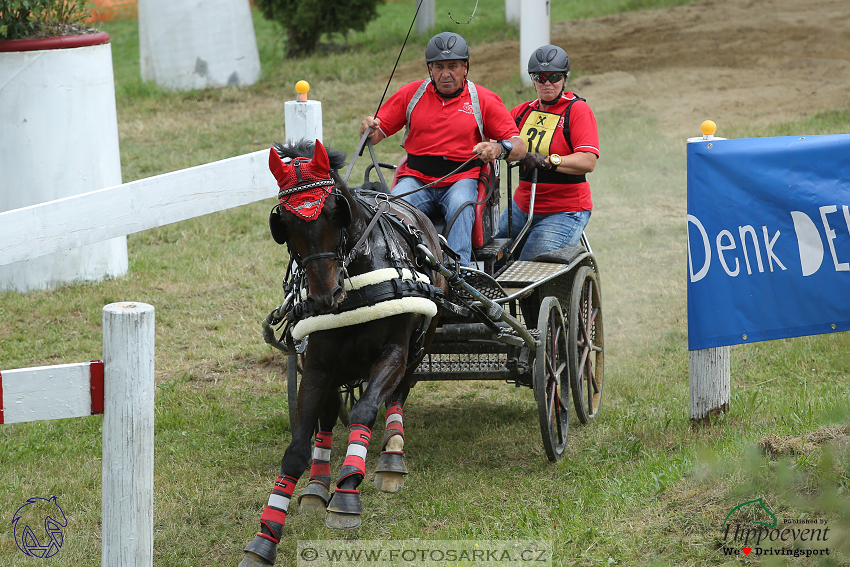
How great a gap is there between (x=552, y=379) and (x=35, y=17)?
5.76m

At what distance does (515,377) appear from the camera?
5074 millimetres

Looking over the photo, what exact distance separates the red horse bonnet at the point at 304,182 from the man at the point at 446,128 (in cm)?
188

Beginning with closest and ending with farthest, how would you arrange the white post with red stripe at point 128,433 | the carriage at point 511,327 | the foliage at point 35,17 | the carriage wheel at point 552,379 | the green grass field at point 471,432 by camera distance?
1. the white post with red stripe at point 128,433
2. the green grass field at point 471,432
3. the carriage at point 511,327
4. the carriage wheel at point 552,379
5. the foliage at point 35,17

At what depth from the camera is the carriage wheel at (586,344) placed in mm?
5465

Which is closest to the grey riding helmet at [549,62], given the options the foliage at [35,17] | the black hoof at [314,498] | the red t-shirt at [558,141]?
the red t-shirt at [558,141]

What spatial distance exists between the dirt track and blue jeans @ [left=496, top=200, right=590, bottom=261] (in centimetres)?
693

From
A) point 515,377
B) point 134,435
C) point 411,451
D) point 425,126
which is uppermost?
point 425,126

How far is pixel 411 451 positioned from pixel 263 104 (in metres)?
11.0

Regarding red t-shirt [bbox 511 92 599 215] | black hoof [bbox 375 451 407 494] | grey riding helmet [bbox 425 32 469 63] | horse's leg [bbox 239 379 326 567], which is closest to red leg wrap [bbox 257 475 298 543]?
horse's leg [bbox 239 379 326 567]

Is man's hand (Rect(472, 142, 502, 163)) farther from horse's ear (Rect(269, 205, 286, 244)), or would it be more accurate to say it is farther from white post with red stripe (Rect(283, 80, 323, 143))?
horse's ear (Rect(269, 205, 286, 244))

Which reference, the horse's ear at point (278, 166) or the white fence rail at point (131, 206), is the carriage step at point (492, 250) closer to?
the white fence rail at point (131, 206)

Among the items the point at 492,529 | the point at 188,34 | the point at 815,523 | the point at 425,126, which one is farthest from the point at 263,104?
the point at 815,523

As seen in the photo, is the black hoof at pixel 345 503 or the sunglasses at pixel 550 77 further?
the sunglasses at pixel 550 77

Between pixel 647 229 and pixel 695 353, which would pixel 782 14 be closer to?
pixel 647 229
